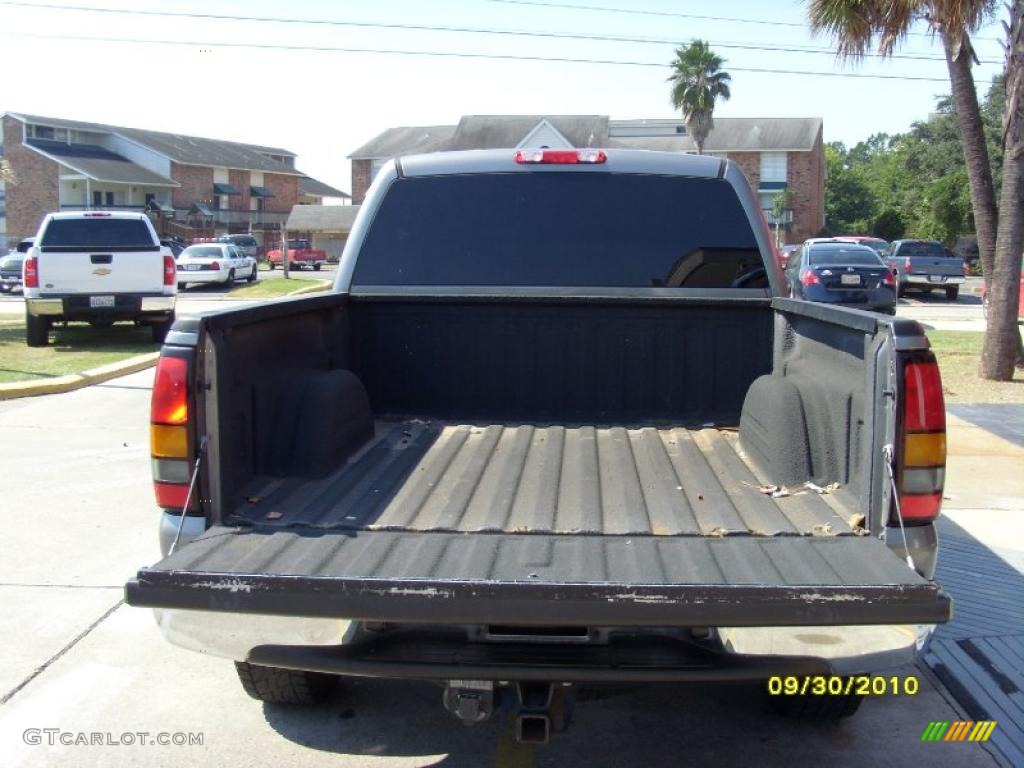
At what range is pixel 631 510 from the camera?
3637 mm

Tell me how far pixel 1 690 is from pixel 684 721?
282 cm

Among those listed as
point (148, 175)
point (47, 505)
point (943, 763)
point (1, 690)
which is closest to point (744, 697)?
point (943, 763)

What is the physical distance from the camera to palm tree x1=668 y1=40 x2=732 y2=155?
4928cm

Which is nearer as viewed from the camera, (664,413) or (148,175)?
(664,413)

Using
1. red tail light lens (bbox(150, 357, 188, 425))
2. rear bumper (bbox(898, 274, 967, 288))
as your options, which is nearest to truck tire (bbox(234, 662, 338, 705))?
red tail light lens (bbox(150, 357, 188, 425))

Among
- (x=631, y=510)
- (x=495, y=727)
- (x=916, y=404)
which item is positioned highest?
(x=916, y=404)

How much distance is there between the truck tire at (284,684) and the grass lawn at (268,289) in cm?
2584

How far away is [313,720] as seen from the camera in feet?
13.7

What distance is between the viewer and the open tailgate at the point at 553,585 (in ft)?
9.12

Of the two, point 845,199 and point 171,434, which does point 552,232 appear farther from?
point 845,199

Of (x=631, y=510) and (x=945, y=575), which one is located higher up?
(x=631, y=510)

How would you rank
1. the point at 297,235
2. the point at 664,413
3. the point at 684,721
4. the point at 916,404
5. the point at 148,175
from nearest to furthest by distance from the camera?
the point at 916,404
the point at 684,721
the point at 664,413
the point at 148,175
the point at 297,235

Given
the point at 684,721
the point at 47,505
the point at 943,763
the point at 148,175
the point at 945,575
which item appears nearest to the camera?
the point at 943,763

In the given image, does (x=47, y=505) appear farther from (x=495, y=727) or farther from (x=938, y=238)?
(x=938, y=238)
